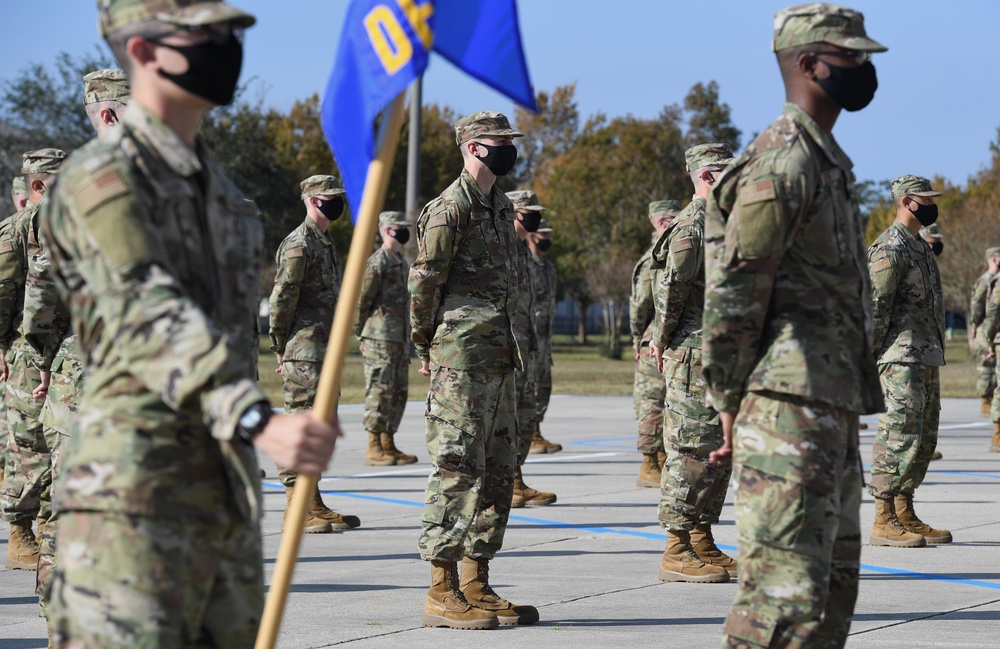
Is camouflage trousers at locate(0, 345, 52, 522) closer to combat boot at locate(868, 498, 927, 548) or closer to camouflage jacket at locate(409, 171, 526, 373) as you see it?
camouflage jacket at locate(409, 171, 526, 373)

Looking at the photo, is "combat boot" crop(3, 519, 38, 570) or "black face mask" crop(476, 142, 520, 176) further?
"combat boot" crop(3, 519, 38, 570)

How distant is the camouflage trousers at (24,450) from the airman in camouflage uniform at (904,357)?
5277 millimetres

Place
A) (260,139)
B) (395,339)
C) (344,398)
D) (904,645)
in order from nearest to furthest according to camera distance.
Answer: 1. (904,645)
2. (395,339)
3. (344,398)
4. (260,139)

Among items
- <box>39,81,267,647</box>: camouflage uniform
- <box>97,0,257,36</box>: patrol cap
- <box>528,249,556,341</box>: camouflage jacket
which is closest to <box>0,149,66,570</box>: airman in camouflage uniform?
<box>97,0,257,36</box>: patrol cap

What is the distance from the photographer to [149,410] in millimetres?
3217

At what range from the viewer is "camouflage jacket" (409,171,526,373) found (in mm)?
7270

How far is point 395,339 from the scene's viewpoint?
14.8 metres

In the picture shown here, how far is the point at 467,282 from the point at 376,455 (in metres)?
7.44

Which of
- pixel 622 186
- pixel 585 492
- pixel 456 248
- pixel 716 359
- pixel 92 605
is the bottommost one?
pixel 585 492

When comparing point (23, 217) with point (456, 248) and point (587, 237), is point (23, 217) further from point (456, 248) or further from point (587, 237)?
point (587, 237)

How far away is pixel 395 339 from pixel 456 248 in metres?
7.46

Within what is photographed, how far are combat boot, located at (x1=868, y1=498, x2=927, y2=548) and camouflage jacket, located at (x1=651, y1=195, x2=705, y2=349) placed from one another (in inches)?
80.3

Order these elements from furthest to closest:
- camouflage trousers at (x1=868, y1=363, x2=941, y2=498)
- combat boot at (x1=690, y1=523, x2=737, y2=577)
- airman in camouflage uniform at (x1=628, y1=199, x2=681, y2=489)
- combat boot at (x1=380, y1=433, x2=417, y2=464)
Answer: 1. combat boot at (x1=380, y1=433, x2=417, y2=464)
2. airman in camouflage uniform at (x1=628, y1=199, x2=681, y2=489)
3. camouflage trousers at (x1=868, y1=363, x2=941, y2=498)
4. combat boot at (x1=690, y1=523, x2=737, y2=577)

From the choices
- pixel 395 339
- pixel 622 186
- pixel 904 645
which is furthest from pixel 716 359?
pixel 622 186
